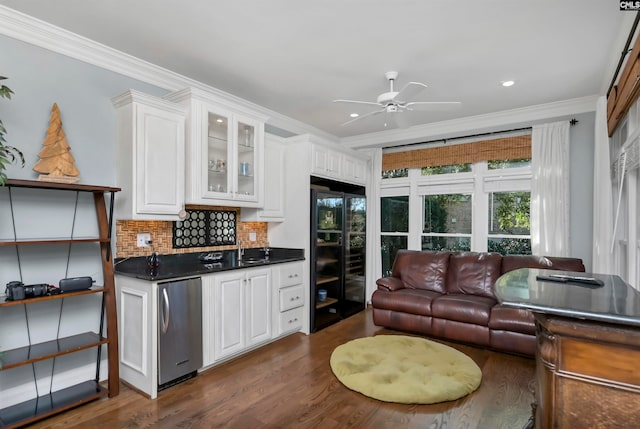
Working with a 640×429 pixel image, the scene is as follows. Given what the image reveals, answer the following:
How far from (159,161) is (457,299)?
3243mm

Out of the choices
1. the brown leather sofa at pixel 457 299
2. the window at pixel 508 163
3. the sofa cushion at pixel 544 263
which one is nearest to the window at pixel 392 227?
the brown leather sofa at pixel 457 299

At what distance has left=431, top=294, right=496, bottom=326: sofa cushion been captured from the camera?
340 cm

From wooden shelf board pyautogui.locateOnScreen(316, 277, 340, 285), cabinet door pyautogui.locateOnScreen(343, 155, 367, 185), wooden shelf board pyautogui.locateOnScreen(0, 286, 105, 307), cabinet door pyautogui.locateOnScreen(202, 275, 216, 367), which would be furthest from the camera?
cabinet door pyautogui.locateOnScreen(343, 155, 367, 185)

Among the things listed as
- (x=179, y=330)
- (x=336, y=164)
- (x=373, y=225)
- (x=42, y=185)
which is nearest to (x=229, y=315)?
(x=179, y=330)

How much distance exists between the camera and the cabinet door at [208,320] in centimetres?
289

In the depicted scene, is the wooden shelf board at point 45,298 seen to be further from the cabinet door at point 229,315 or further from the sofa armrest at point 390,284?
the sofa armrest at point 390,284

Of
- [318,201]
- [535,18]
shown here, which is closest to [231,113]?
[318,201]

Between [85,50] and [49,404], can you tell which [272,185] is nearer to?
[85,50]

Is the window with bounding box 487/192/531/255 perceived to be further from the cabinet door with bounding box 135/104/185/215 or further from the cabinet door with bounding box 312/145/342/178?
the cabinet door with bounding box 135/104/185/215

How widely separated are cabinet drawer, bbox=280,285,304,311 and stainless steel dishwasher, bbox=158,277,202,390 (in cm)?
107

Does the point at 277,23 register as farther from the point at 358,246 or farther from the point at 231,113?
the point at 358,246

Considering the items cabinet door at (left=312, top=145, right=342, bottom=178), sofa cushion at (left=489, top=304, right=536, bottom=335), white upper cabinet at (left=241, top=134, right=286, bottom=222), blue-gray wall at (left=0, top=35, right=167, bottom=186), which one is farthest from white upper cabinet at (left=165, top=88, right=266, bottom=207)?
sofa cushion at (left=489, top=304, right=536, bottom=335)

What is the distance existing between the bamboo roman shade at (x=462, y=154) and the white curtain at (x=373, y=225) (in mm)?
143

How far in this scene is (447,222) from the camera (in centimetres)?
501
